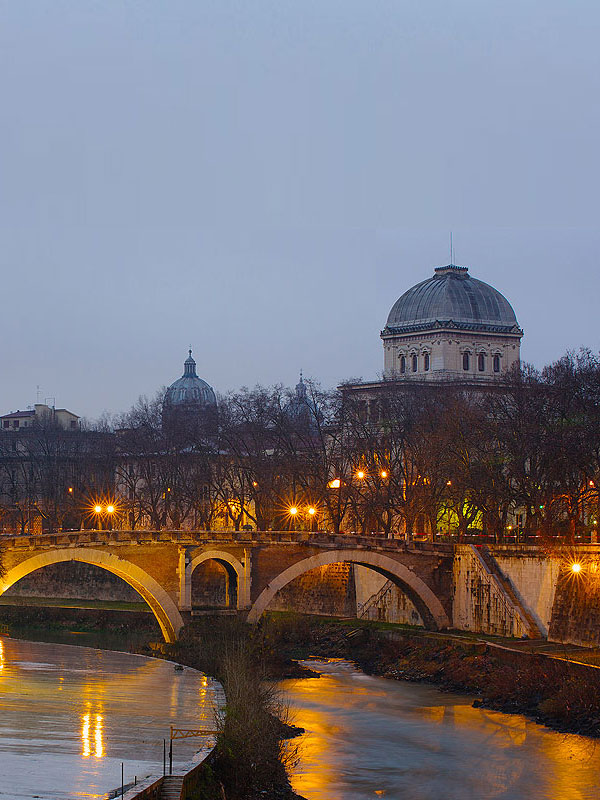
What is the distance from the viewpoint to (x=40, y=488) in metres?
103

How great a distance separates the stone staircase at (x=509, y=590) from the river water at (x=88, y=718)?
13.5 meters

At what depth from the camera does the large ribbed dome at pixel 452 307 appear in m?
106

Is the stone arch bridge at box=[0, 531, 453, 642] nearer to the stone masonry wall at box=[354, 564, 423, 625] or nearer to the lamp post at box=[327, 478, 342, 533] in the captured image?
the stone masonry wall at box=[354, 564, 423, 625]

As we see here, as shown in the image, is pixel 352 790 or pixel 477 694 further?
pixel 477 694

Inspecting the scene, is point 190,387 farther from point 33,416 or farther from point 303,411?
point 303,411

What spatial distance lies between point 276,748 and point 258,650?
20164 millimetres

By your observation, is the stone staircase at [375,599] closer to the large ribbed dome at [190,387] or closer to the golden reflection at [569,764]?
the golden reflection at [569,764]

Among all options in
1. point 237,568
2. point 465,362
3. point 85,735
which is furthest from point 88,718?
point 465,362

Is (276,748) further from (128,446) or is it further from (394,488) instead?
(128,446)

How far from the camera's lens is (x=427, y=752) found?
43344 millimetres

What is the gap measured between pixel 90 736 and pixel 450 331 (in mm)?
72442

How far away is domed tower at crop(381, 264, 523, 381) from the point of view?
106 meters

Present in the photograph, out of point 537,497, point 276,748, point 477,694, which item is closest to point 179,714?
point 276,748

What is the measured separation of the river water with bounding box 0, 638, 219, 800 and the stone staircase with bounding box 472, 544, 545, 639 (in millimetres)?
13492
